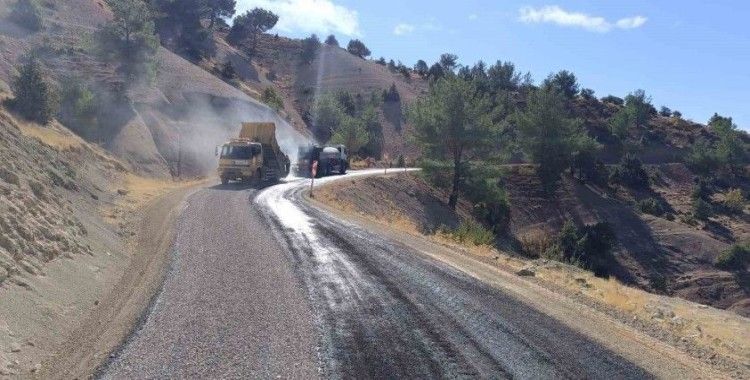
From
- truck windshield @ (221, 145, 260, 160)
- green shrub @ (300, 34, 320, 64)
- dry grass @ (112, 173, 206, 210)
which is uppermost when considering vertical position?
green shrub @ (300, 34, 320, 64)

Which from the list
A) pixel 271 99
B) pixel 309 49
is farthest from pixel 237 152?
pixel 309 49

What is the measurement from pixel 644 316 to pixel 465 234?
13.8 m

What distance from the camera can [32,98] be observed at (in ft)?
119

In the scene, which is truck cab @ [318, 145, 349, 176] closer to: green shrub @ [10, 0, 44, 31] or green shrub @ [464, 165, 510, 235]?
green shrub @ [464, 165, 510, 235]

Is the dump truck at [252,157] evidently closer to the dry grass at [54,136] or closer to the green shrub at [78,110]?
the dry grass at [54,136]

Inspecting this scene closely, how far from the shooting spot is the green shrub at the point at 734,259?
161 ft

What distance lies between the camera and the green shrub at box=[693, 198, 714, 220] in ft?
218

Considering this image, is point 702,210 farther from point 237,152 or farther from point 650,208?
point 237,152

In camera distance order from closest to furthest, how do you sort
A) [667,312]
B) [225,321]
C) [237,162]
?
[225,321] → [667,312] → [237,162]

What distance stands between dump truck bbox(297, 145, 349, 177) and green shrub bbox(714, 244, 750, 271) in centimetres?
3030

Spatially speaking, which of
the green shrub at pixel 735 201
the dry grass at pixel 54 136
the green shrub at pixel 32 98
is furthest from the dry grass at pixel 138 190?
the green shrub at pixel 735 201

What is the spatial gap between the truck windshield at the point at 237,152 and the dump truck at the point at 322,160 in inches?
480

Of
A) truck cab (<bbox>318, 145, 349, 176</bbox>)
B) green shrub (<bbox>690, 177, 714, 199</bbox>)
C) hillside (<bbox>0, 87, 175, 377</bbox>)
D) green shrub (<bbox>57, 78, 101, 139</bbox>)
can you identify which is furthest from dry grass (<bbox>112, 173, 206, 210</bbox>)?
green shrub (<bbox>690, 177, 714, 199</bbox>)

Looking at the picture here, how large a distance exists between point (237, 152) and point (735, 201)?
199ft
